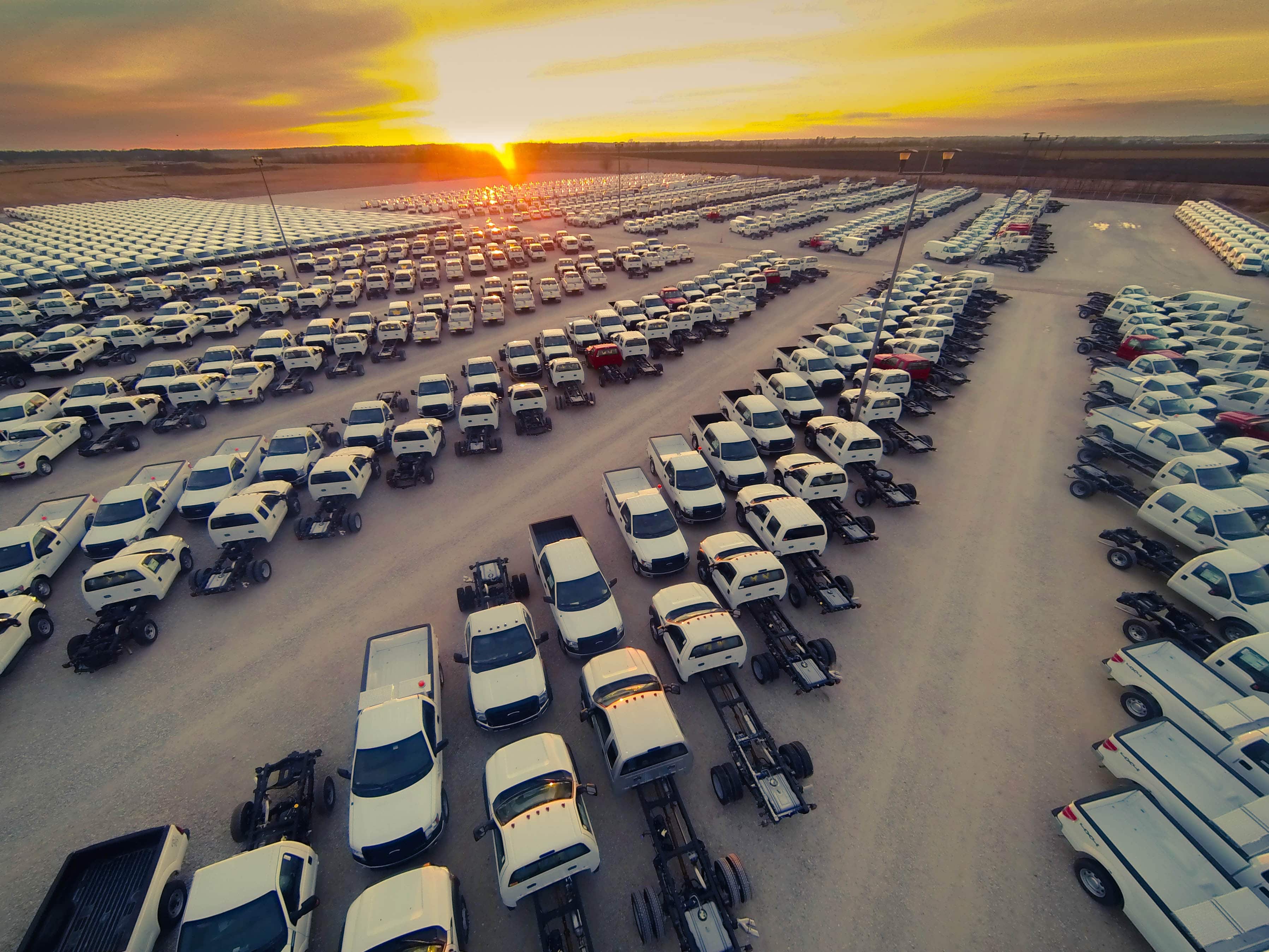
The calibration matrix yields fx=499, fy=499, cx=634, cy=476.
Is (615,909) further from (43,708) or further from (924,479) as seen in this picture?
(924,479)

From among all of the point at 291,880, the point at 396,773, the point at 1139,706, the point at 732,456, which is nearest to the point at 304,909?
the point at 291,880

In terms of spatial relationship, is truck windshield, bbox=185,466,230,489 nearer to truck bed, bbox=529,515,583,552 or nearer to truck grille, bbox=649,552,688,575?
truck bed, bbox=529,515,583,552

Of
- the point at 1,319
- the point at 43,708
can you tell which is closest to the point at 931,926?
the point at 43,708

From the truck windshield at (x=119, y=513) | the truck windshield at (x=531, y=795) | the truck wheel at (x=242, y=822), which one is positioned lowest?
the truck wheel at (x=242, y=822)

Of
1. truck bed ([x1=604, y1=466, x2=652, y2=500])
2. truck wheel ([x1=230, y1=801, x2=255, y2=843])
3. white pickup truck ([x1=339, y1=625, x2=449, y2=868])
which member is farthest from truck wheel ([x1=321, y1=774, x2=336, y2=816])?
truck bed ([x1=604, y1=466, x2=652, y2=500])

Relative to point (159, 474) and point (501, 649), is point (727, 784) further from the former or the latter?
point (159, 474)

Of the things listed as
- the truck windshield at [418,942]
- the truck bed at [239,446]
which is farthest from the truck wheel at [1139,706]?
the truck bed at [239,446]

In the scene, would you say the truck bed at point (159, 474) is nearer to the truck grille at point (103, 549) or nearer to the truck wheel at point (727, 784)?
the truck grille at point (103, 549)
